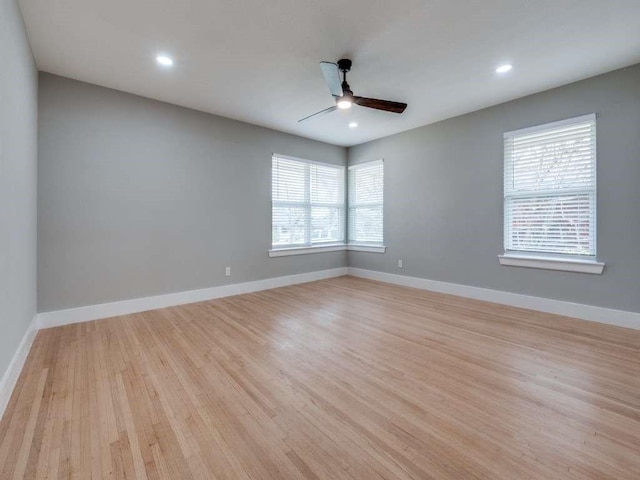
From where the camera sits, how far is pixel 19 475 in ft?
4.09

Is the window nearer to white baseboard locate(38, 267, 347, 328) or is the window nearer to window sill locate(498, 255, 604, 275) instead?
window sill locate(498, 255, 604, 275)

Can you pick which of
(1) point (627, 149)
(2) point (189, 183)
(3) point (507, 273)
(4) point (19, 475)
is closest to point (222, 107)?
(2) point (189, 183)

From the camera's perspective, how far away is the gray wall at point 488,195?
118 inches

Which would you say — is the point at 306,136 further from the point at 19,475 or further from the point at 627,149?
the point at 19,475

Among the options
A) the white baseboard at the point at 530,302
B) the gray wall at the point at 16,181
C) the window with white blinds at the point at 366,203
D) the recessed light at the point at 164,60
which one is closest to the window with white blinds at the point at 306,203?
the window with white blinds at the point at 366,203

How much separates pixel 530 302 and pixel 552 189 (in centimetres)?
142

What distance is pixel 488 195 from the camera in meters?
4.00

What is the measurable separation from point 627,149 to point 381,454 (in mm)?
3856

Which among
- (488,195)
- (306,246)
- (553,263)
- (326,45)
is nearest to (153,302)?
(306,246)

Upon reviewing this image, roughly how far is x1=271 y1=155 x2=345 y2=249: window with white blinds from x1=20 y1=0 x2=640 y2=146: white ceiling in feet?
5.06

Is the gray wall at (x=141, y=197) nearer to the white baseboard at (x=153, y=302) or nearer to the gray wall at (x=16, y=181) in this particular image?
the white baseboard at (x=153, y=302)

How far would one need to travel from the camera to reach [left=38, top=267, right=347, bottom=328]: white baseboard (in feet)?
10.1

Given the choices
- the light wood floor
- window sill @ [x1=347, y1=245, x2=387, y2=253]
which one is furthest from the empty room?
window sill @ [x1=347, y1=245, x2=387, y2=253]

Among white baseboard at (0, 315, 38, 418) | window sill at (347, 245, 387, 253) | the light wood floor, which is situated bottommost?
the light wood floor
